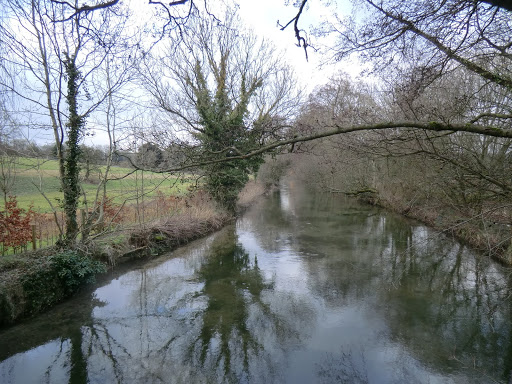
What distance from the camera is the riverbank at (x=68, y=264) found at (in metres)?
Answer: 6.36

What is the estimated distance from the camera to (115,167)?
382 inches

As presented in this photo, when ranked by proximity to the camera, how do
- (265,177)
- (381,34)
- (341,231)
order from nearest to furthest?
(381,34), (341,231), (265,177)

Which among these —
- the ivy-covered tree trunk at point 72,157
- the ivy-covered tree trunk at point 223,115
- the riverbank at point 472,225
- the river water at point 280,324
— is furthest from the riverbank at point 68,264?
the riverbank at point 472,225

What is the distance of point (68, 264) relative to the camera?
24.5 feet

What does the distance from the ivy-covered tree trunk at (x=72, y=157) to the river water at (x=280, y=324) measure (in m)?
1.97

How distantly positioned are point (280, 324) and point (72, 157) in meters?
6.46

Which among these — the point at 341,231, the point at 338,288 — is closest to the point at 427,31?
the point at 338,288

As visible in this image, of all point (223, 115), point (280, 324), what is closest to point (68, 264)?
point (280, 324)

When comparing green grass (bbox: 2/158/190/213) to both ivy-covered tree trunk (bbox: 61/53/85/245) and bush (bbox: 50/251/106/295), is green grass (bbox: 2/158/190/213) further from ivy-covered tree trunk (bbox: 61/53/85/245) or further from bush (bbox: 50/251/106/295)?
bush (bbox: 50/251/106/295)

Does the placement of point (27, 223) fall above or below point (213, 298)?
above

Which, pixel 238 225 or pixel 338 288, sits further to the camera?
pixel 238 225

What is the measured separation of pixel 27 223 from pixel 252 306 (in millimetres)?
5490

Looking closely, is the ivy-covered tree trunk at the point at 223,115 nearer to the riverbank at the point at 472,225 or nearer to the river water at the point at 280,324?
the river water at the point at 280,324

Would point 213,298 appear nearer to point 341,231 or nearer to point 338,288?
point 338,288
